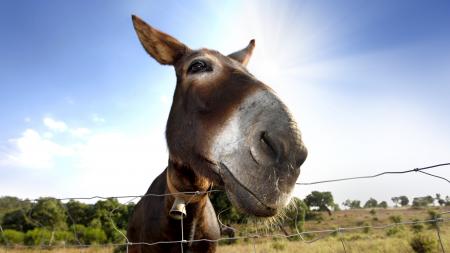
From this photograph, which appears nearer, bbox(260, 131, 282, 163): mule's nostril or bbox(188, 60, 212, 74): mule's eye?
bbox(260, 131, 282, 163): mule's nostril

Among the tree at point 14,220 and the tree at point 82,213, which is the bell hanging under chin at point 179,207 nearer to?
the tree at point 14,220

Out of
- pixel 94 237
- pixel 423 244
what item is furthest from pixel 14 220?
pixel 423 244

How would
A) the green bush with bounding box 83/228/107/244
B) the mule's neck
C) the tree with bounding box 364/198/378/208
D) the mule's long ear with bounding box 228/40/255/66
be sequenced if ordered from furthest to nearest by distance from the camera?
1. the tree with bounding box 364/198/378/208
2. the green bush with bounding box 83/228/107/244
3. the mule's long ear with bounding box 228/40/255/66
4. the mule's neck

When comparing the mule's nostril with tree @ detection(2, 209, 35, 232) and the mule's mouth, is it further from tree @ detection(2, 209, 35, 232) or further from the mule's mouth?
tree @ detection(2, 209, 35, 232)

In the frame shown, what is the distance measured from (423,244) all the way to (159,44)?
13.9 m

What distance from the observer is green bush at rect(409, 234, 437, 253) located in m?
11.9

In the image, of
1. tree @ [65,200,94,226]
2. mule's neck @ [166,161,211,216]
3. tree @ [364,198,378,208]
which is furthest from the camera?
tree @ [364,198,378,208]

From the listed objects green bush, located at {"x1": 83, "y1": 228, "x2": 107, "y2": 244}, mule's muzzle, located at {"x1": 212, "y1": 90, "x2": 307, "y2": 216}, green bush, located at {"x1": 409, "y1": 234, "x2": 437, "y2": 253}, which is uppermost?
mule's muzzle, located at {"x1": 212, "y1": 90, "x2": 307, "y2": 216}

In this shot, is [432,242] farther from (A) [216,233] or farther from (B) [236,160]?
(B) [236,160]

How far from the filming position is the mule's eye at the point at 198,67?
2.78 m

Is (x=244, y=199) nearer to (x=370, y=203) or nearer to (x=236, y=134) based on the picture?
(x=236, y=134)

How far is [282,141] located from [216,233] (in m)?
3.12

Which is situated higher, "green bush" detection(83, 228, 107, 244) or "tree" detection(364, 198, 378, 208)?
"green bush" detection(83, 228, 107, 244)

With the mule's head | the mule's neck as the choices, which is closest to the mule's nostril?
the mule's head
